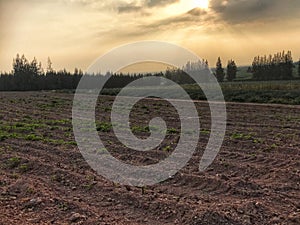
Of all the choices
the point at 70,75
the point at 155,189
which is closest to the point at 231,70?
the point at 70,75

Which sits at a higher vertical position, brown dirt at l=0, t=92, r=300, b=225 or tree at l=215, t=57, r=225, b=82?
tree at l=215, t=57, r=225, b=82

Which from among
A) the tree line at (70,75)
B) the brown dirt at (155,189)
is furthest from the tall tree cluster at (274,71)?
the brown dirt at (155,189)

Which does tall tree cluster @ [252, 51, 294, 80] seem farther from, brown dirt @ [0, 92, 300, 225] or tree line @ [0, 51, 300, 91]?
brown dirt @ [0, 92, 300, 225]

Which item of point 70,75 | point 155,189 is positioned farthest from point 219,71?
point 155,189

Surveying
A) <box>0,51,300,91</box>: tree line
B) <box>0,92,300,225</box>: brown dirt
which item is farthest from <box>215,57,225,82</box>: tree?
→ <box>0,92,300,225</box>: brown dirt

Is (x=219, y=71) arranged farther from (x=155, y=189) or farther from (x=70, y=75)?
(x=155, y=189)

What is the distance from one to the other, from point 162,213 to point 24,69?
83.9 m

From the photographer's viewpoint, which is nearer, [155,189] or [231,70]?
[155,189]

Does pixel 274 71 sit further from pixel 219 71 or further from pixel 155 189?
pixel 155 189

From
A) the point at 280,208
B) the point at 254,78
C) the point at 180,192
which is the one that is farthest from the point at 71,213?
the point at 254,78

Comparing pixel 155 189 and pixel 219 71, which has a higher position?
pixel 219 71

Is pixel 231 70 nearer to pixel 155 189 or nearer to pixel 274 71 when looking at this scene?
pixel 274 71

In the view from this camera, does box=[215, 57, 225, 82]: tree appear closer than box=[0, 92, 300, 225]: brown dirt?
No

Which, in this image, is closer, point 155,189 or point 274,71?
point 155,189
